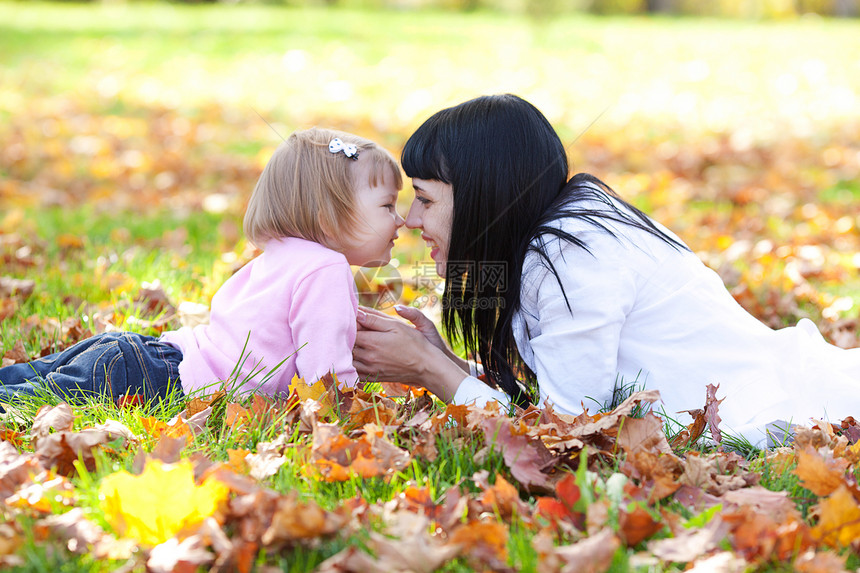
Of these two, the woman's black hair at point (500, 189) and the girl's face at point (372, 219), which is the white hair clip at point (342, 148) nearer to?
the girl's face at point (372, 219)

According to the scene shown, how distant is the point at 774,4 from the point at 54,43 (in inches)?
873

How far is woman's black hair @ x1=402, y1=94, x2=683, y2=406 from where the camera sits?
7.38 ft

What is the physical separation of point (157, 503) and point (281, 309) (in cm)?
89

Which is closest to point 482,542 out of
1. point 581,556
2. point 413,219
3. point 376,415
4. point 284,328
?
point 581,556

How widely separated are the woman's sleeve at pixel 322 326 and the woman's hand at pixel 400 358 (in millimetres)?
109

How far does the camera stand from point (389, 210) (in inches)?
100.0

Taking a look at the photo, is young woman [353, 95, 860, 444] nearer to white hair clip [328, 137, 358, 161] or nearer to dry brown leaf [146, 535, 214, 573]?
white hair clip [328, 137, 358, 161]

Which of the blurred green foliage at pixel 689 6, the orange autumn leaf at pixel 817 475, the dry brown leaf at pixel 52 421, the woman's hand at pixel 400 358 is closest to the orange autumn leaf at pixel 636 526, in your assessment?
the orange autumn leaf at pixel 817 475

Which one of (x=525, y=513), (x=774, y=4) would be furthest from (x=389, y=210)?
(x=774, y=4)

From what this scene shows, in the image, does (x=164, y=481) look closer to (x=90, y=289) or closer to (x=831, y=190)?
(x=90, y=289)

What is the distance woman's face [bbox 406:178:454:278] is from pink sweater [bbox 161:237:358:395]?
27 centimetres

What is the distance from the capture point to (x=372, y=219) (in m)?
2.48

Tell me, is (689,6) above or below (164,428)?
above

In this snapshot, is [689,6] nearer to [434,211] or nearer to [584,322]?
[434,211]
